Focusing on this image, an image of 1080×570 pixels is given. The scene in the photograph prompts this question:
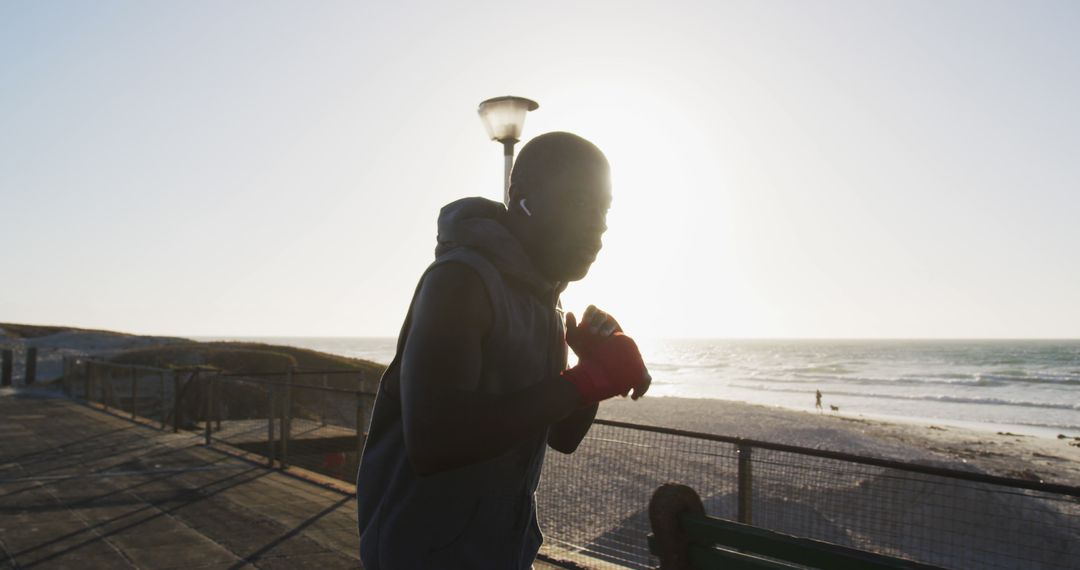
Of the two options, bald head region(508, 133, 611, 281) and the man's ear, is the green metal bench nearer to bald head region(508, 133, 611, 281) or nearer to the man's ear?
bald head region(508, 133, 611, 281)

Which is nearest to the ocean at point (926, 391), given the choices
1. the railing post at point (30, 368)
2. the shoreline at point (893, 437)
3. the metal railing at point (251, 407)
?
the shoreline at point (893, 437)

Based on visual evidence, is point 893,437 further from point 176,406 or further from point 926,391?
point 926,391

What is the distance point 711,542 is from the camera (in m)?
2.28

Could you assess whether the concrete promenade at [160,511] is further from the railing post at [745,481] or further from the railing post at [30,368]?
the railing post at [30,368]

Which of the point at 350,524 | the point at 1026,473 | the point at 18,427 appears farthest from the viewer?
the point at 1026,473

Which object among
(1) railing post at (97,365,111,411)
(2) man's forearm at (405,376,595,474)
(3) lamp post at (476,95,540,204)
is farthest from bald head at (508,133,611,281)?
(1) railing post at (97,365,111,411)

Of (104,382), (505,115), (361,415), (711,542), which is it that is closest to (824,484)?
(361,415)

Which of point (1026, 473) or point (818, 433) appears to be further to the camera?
point (818, 433)

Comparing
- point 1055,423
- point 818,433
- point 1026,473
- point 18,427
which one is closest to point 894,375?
point 1055,423

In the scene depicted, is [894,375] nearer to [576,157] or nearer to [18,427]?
[18,427]

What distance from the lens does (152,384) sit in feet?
79.0

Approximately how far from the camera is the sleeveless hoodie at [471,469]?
1.51 m

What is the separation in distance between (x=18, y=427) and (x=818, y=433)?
2389 centimetres

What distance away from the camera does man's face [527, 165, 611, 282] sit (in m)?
1.64
